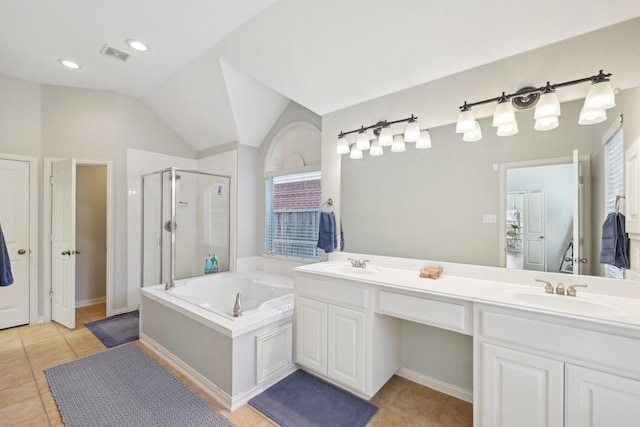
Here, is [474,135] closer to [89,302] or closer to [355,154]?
[355,154]

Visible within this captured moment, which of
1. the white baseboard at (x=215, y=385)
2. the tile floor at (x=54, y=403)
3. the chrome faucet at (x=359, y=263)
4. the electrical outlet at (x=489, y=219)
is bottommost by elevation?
the tile floor at (x=54, y=403)

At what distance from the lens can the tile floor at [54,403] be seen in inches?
70.9

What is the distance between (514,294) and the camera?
1637 mm

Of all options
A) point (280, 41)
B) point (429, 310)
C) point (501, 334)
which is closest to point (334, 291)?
point (429, 310)

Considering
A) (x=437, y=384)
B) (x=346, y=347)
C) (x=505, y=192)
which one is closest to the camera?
(x=505, y=192)

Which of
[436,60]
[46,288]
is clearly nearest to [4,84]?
[46,288]

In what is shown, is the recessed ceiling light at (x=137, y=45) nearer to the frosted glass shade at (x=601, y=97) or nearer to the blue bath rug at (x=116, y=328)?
the blue bath rug at (x=116, y=328)

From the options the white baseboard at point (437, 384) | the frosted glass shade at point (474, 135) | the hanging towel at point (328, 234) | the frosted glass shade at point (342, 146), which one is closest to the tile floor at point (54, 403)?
the white baseboard at point (437, 384)

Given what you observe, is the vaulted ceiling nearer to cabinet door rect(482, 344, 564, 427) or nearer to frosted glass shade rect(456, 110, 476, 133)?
frosted glass shade rect(456, 110, 476, 133)

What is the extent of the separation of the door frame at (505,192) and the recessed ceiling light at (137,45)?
3.14 metres

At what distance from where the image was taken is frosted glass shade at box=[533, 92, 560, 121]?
161 cm

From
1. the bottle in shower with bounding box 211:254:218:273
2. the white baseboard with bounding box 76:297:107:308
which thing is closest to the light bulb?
the bottle in shower with bounding box 211:254:218:273

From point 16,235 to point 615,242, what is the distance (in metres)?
5.28

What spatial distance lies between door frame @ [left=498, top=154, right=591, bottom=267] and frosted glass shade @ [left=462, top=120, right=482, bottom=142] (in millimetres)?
237
